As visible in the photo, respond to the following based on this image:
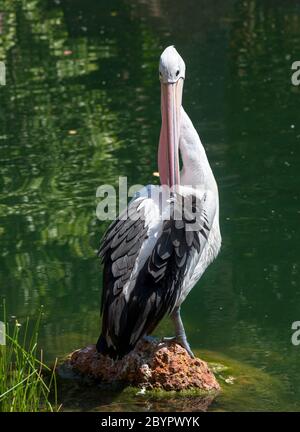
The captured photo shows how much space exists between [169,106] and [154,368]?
159cm

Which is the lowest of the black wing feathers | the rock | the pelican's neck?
the rock

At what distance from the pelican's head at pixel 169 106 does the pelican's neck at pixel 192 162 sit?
0.27 ft

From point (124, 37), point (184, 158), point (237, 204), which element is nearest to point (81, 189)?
point (237, 204)

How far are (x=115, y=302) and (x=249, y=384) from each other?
1.07 m

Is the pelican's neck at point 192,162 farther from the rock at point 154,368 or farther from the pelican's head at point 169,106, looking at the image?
the rock at point 154,368

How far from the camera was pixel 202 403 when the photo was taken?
5.64 metres

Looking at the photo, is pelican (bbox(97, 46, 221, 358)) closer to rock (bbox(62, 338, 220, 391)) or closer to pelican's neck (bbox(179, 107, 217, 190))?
pelican's neck (bbox(179, 107, 217, 190))

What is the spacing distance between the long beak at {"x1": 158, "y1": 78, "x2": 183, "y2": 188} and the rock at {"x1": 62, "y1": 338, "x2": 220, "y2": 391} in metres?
0.99

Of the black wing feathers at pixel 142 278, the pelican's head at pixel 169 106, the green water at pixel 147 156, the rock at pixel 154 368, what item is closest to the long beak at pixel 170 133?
the pelican's head at pixel 169 106

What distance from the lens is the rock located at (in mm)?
5703

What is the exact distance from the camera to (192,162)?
19.5 ft

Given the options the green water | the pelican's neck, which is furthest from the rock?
the pelican's neck

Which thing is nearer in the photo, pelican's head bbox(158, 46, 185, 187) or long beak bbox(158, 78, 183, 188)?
long beak bbox(158, 78, 183, 188)

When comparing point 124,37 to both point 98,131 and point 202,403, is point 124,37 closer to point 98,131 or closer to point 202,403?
point 98,131
